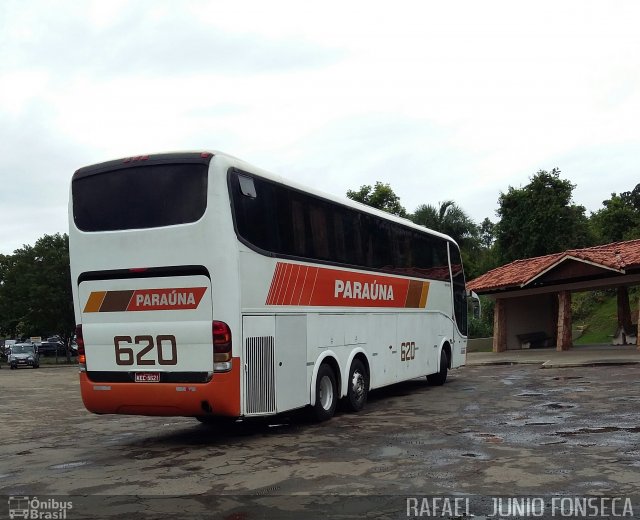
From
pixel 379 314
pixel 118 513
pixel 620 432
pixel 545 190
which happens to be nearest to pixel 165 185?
pixel 118 513

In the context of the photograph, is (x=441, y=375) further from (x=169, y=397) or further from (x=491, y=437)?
(x=169, y=397)

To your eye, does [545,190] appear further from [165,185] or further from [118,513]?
[118,513]

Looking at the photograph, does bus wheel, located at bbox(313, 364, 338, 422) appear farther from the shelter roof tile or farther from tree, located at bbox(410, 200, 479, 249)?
tree, located at bbox(410, 200, 479, 249)

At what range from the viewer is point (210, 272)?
30.3ft

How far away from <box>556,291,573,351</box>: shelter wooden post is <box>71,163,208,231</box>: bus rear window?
21975 millimetres

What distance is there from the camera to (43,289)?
47.8 meters

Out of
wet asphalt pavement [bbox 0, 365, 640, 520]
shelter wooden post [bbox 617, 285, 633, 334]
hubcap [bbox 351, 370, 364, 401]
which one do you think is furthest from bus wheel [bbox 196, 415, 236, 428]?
shelter wooden post [bbox 617, 285, 633, 334]

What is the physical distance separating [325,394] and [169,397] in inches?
133

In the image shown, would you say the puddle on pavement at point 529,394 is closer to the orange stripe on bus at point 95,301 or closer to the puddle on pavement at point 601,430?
the puddle on pavement at point 601,430

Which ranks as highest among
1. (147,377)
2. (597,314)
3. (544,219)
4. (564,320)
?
(544,219)

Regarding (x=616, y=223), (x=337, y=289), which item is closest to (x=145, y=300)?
(x=337, y=289)

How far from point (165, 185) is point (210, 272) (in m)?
1.40

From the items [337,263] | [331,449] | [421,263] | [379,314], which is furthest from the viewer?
[421,263]

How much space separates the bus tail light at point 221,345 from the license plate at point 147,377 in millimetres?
901
